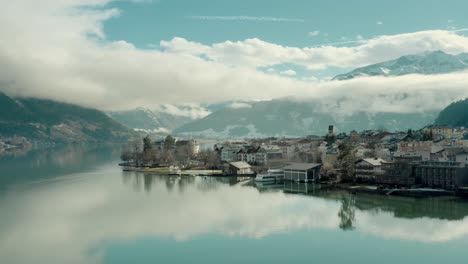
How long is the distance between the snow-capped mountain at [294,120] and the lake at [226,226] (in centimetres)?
11943

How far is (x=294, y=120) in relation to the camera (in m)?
167

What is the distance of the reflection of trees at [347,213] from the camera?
19.6 m

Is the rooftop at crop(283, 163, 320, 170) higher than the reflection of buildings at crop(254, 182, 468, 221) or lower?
higher

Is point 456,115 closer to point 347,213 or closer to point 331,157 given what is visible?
point 331,157

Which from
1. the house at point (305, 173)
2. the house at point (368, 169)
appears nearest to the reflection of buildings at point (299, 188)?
the house at point (305, 173)

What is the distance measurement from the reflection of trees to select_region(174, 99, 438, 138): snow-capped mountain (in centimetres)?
11815

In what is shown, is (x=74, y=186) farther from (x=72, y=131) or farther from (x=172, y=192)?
(x=72, y=131)

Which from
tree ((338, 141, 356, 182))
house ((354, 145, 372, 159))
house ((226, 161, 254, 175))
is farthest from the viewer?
house ((354, 145, 372, 159))

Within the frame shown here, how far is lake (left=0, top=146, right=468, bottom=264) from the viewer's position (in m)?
15.4

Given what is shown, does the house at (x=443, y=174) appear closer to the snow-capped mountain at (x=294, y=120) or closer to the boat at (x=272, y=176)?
the boat at (x=272, y=176)

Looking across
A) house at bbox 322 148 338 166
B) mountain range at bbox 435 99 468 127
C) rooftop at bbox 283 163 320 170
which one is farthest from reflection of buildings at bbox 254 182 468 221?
mountain range at bbox 435 99 468 127

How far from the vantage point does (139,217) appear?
21.1m

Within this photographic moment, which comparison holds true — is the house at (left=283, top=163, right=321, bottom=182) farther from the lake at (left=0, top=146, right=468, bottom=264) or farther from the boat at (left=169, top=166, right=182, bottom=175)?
the boat at (left=169, top=166, right=182, bottom=175)

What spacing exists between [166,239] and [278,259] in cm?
447
